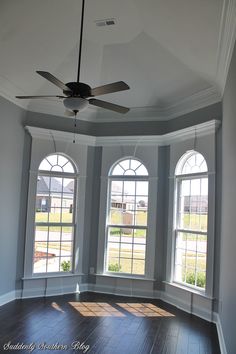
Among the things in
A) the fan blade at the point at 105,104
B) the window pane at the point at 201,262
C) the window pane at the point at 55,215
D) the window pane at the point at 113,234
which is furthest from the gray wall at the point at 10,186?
the window pane at the point at 201,262

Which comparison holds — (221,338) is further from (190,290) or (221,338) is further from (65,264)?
(65,264)

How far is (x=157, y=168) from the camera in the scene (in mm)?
6180

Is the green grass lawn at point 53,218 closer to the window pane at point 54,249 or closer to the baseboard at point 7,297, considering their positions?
the window pane at point 54,249

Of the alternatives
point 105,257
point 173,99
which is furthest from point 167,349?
point 173,99

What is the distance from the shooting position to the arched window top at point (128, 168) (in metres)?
6.39

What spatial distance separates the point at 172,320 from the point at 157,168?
2562 millimetres

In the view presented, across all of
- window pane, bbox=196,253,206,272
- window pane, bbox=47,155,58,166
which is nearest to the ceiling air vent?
window pane, bbox=47,155,58,166

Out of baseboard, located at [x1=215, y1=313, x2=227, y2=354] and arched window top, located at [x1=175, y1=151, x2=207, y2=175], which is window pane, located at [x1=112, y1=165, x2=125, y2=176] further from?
baseboard, located at [x1=215, y1=313, x2=227, y2=354]

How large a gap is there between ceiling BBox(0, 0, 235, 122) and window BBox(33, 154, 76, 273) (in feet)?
3.51

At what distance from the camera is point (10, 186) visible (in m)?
5.53

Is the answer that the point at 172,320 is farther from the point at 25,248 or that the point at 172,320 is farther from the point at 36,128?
the point at 36,128

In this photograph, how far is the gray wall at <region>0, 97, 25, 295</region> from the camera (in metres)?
5.30

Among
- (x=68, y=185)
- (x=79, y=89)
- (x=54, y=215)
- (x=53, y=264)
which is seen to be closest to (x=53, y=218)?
(x=54, y=215)

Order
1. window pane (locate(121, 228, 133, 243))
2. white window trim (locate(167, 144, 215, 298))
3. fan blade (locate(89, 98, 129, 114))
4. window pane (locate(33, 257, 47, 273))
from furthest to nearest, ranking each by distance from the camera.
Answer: window pane (locate(121, 228, 133, 243)) → window pane (locate(33, 257, 47, 273)) → white window trim (locate(167, 144, 215, 298)) → fan blade (locate(89, 98, 129, 114))
